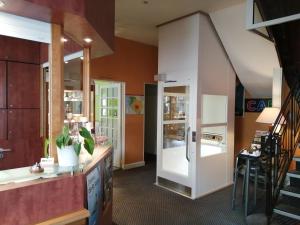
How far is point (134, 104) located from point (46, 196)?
14.6ft

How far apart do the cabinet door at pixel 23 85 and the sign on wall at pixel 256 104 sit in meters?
4.66

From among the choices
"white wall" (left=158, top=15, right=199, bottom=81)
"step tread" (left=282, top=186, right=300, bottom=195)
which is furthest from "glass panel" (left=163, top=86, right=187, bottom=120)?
"step tread" (left=282, top=186, right=300, bottom=195)

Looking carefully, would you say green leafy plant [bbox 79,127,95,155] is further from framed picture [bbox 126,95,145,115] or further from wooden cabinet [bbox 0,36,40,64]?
framed picture [bbox 126,95,145,115]

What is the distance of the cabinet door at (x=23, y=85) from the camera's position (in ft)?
11.9

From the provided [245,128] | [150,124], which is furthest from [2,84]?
[245,128]

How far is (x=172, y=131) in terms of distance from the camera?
192 inches

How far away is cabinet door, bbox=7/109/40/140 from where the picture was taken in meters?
3.63

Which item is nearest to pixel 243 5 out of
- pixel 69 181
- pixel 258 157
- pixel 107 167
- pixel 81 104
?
pixel 258 157

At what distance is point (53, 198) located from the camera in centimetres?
174

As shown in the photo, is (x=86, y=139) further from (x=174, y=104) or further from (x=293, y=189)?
(x=293, y=189)

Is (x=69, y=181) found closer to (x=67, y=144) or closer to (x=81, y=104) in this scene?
(x=67, y=144)

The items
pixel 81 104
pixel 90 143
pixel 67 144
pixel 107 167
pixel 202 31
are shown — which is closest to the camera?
pixel 67 144

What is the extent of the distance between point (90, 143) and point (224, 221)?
2366mm

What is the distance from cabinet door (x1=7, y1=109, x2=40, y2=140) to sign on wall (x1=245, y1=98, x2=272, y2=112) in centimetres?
467
